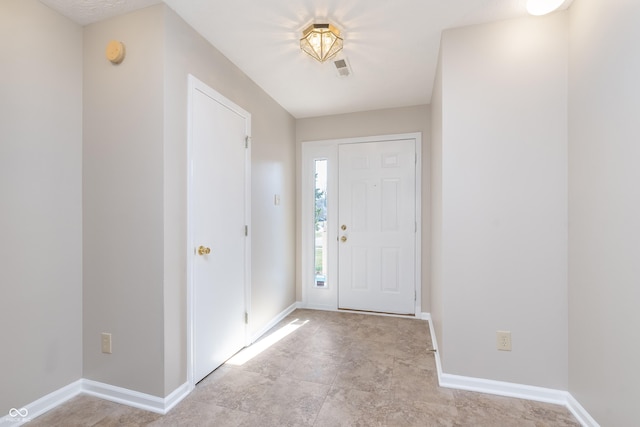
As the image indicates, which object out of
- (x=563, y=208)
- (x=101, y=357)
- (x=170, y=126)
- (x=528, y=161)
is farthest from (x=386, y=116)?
(x=101, y=357)

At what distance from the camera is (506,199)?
6.08 feet

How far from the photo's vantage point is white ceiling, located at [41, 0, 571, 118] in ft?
5.69

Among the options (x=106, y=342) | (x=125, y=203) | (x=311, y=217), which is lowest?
(x=106, y=342)

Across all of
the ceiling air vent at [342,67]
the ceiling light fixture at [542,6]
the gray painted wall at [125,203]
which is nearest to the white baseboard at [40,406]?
the gray painted wall at [125,203]

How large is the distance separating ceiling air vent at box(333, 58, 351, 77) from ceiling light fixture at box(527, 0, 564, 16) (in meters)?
1.21

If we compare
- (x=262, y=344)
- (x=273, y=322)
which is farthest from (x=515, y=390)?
(x=273, y=322)

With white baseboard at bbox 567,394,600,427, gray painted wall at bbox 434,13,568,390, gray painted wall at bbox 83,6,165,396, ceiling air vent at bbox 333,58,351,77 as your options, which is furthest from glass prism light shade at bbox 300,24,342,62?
white baseboard at bbox 567,394,600,427

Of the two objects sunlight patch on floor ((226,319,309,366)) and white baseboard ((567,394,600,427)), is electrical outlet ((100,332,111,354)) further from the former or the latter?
white baseboard ((567,394,600,427))

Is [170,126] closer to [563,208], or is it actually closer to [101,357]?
[101,357]

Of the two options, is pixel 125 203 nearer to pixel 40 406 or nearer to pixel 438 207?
pixel 40 406

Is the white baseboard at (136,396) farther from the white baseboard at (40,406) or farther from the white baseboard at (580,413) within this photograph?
the white baseboard at (580,413)

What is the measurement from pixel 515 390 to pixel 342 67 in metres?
2.66

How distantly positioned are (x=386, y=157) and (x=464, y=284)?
1881 millimetres

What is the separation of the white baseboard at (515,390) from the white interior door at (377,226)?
54.7 inches
